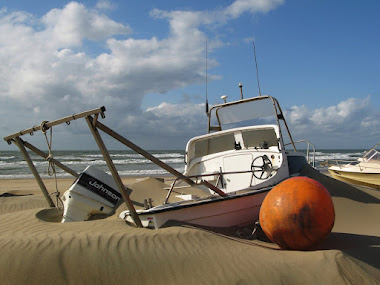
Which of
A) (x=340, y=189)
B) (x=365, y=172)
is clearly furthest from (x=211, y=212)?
(x=365, y=172)

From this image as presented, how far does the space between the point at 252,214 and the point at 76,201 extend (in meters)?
3.21

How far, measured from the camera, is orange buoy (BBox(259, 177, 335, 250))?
14.2 ft

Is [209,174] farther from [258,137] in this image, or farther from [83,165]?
[83,165]

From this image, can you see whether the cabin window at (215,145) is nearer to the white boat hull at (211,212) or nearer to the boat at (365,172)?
the white boat hull at (211,212)

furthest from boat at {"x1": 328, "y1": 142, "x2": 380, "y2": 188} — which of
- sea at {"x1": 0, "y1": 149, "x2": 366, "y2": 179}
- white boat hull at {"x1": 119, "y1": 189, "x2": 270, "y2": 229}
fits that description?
white boat hull at {"x1": 119, "y1": 189, "x2": 270, "y2": 229}

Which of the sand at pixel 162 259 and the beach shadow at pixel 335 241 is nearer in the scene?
the sand at pixel 162 259

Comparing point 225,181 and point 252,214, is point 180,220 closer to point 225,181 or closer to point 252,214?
point 252,214

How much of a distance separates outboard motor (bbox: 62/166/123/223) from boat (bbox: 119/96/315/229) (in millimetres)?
404

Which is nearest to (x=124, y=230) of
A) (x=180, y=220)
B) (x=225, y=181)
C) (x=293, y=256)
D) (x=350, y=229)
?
(x=180, y=220)

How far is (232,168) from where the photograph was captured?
795 centimetres

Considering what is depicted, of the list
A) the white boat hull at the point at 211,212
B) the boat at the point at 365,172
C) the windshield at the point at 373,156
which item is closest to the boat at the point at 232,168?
the white boat hull at the point at 211,212

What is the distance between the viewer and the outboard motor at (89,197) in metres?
5.84

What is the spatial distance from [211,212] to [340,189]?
555cm

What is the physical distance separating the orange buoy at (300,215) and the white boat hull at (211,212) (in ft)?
3.66
